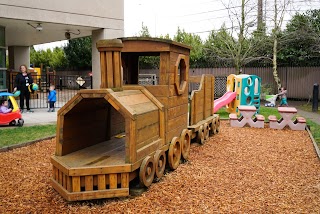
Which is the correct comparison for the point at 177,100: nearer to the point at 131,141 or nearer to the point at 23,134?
the point at 131,141

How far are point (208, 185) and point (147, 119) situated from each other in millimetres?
1333

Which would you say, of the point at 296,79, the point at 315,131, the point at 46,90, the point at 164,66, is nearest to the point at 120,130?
the point at 164,66

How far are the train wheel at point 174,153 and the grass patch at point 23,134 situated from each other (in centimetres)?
384

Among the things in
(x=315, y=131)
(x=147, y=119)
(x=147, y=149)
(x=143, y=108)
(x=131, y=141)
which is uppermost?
(x=143, y=108)

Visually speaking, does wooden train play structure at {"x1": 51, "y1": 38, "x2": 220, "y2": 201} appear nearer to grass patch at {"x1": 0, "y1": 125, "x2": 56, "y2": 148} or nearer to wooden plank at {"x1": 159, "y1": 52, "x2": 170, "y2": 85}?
wooden plank at {"x1": 159, "y1": 52, "x2": 170, "y2": 85}

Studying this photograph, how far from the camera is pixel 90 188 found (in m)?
3.82

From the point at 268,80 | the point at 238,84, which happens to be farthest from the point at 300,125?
the point at 268,80

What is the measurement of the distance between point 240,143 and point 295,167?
2.13 meters

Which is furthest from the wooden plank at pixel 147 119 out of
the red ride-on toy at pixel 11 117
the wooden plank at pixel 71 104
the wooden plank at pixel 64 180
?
the red ride-on toy at pixel 11 117

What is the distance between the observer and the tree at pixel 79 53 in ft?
108

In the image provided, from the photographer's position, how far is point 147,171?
435cm

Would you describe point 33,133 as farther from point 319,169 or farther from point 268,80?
point 268,80

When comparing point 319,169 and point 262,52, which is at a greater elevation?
point 262,52

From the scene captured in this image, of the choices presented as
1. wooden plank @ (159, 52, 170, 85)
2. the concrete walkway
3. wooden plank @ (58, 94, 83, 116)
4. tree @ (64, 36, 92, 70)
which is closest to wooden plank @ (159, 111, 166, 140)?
wooden plank @ (159, 52, 170, 85)
